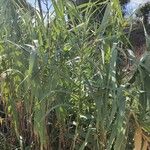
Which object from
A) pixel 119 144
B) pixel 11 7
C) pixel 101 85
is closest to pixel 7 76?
pixel 11 7

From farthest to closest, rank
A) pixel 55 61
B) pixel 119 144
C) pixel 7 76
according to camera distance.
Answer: pixel 7 76, pixel 55 61, pixel 119 144

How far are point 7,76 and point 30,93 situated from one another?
136mm

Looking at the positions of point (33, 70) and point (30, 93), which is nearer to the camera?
point (33, 70)

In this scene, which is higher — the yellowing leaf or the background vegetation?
the background vegetation

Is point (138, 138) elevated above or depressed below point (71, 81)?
below

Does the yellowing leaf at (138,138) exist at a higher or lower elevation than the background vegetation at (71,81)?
lower

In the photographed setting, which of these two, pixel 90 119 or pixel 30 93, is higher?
pixel 30 93

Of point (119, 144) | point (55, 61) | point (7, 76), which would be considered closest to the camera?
point (119, 144)

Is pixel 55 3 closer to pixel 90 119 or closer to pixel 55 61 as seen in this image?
pixel 55 61

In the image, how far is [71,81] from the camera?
71.2 inches

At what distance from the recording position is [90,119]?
6.15 feet

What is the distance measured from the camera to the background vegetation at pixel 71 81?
1740 mm

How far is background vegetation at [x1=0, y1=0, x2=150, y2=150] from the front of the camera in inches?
68.5

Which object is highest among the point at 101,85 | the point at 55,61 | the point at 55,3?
the point at 55,3
